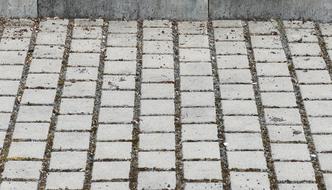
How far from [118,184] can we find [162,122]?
2.43 feet

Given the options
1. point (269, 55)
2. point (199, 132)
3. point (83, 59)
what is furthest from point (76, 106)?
point (269, 55)

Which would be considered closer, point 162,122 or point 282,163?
point 282,163

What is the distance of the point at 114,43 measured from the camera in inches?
246

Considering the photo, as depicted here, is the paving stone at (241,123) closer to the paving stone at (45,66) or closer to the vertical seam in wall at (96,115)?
the vertical seam in wall at (96,115)

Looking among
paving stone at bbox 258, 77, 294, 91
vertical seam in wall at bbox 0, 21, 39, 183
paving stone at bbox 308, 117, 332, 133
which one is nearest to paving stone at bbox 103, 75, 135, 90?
vertical seam in wall at bbox 0, 21, 39, 183

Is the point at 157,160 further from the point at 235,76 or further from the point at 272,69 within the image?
the point at 272,69

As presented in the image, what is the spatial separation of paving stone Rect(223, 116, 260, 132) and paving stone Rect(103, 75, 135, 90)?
2.62ft

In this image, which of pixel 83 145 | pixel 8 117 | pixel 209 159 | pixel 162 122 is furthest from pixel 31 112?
pixel 209 159

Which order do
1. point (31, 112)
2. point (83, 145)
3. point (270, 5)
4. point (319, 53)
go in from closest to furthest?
point (83, 145)
point (31, 112)
point (319, 53)
point (270, 5)

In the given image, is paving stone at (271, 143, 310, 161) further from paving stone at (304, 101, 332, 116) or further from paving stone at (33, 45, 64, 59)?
paving stone at (33, 45, 64, 59)

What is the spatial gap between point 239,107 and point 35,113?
1.40 m

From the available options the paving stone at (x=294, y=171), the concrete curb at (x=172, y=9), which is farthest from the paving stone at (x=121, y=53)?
the paving stone at (x=294, y=171)

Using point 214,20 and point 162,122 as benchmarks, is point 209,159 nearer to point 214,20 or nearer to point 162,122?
point 162,122

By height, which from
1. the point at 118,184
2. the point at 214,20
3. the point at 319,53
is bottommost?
the point at 118,184
